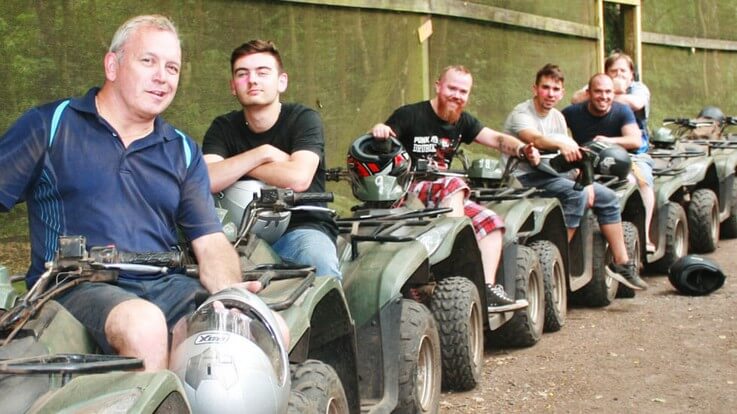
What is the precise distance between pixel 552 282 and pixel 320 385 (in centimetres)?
435

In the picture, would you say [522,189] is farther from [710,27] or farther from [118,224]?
[710,27]

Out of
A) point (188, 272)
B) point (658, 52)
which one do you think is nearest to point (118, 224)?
point (188, 272)

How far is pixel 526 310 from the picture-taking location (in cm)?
759

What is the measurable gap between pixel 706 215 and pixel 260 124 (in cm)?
718

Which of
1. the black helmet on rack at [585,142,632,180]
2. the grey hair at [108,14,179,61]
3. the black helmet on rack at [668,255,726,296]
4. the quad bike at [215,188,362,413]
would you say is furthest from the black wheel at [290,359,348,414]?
the black helmet on rack at [668,255,726,296]

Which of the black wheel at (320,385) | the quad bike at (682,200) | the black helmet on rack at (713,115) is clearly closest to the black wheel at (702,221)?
the quad bike at (682,200)

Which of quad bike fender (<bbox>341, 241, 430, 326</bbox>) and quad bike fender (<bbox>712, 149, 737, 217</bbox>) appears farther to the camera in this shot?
quad bike fender (<bbox>712, 149, 737, 217</bbox>)

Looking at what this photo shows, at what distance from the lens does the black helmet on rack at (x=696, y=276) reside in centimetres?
949

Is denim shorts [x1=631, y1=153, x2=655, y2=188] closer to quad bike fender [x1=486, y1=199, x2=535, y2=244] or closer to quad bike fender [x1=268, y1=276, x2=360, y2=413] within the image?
quad bike fender [x1=486, y1=199, x2=535, y2=244]

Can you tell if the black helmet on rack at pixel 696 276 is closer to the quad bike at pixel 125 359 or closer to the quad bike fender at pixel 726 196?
the quad bike fender at pixel 726 196

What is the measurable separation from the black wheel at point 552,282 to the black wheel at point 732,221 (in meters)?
4.93

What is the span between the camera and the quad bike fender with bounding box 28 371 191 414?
9.23 ft

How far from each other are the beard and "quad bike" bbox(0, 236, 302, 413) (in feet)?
13.6

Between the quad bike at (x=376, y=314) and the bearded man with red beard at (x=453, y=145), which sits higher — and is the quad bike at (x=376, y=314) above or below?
below
